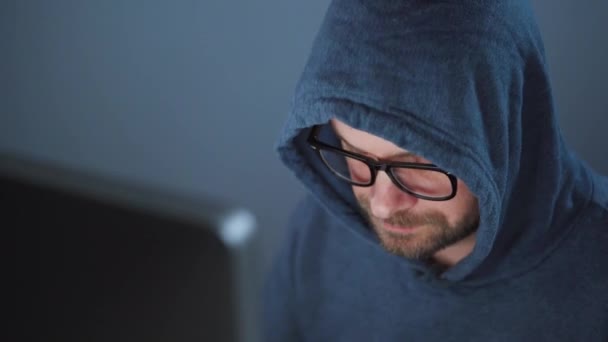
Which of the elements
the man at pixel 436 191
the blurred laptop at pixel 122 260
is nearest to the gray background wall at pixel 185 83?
the man at pixel 436 191

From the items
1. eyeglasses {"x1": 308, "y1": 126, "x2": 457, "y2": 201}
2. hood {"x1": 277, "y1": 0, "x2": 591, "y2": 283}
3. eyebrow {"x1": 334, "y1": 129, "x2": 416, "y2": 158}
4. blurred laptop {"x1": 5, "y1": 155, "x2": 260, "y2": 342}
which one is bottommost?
eyeglasses {"x1": 308, "y1": 126, "x2": 457, "y2": 201}

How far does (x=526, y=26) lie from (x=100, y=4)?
3.03 feet

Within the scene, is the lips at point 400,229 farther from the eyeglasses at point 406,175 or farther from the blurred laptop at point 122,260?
the blurred laptop at point 122,260

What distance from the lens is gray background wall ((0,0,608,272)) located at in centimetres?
146

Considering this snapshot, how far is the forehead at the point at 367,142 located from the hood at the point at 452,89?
10cm

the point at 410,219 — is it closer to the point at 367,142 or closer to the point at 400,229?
the point at 400,229

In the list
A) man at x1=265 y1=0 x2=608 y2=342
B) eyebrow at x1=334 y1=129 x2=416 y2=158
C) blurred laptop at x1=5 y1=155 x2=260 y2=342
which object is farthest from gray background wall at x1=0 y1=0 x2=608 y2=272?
blurred laptop at x1=5 y1=155 x2=260 y2=342

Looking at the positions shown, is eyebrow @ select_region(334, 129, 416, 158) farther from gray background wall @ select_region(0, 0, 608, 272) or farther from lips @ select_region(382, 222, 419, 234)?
gray background wall @ select_region(0, 0, 608, 272)

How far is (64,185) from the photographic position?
410 mm

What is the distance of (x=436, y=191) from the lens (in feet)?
3.84

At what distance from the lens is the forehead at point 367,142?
1.13 meters

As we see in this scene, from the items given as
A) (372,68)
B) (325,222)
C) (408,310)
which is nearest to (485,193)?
(372,68)

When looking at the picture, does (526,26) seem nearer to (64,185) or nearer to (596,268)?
(596,268)

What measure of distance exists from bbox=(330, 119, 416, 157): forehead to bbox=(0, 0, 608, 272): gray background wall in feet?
1.37
